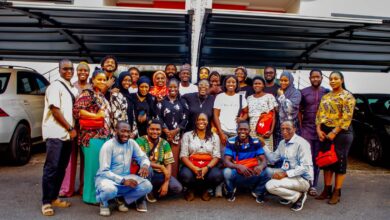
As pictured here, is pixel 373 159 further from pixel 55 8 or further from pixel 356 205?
pixel 55 8

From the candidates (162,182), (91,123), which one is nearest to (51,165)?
(91,123)

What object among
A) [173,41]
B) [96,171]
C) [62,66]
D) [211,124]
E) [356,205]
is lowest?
[356,205]

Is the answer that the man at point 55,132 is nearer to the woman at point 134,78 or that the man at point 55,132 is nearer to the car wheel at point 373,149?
the woman at point 134,78

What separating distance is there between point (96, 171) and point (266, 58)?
208 inches

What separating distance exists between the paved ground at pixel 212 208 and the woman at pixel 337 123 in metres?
0.39

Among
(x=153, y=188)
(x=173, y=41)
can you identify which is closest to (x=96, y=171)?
(x=153, y=188)

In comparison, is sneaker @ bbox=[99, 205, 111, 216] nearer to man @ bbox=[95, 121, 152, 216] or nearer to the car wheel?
man @ bbox=[95, 121, 152, 216]

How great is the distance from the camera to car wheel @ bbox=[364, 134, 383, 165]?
327 inches

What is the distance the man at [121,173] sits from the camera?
485cm

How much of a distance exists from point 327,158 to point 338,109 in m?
0.64

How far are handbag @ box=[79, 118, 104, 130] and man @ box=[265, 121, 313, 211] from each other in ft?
7.02

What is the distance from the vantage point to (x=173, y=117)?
5719 mm

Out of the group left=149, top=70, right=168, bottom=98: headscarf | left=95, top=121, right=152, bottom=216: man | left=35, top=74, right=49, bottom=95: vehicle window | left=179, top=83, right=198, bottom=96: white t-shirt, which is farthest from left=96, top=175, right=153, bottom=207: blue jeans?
left=35, top=74, right=49, bottom=95: vehicle window

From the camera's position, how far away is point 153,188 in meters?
5.47
